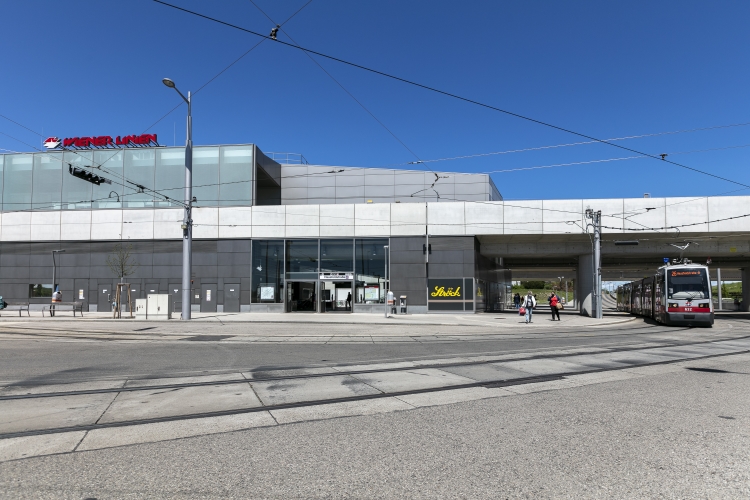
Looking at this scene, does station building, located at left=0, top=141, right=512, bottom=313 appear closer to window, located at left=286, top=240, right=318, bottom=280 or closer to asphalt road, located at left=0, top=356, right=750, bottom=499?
window, located at left=286, top=240, right=318, bottom=280

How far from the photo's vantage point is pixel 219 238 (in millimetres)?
36344

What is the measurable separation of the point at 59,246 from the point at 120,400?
36.9 m

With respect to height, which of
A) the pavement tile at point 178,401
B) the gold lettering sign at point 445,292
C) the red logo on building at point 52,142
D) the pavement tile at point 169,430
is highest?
the red logo on building at point 52,142

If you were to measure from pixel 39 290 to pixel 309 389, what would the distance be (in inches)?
1531

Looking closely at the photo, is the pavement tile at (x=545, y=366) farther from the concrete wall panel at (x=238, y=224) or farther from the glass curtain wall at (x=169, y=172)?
the glass curtain wall at (x=169, y=172)

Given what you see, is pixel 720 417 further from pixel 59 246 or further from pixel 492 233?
pixel 59 246

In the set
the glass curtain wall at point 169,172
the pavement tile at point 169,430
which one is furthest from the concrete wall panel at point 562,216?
the pavement tile at point 169,430

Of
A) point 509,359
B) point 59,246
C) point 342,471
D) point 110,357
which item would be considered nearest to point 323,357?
point 509,359

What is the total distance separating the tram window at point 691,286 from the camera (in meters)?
24.6

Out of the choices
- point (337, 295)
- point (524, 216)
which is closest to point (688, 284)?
point (524, 216)

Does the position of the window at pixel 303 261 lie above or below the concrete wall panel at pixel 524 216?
below

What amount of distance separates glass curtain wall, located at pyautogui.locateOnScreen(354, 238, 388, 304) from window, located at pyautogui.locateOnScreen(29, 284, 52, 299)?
77.5 ft

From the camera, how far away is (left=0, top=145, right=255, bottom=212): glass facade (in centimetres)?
3647

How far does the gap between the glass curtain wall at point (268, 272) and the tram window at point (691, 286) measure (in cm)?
2458
